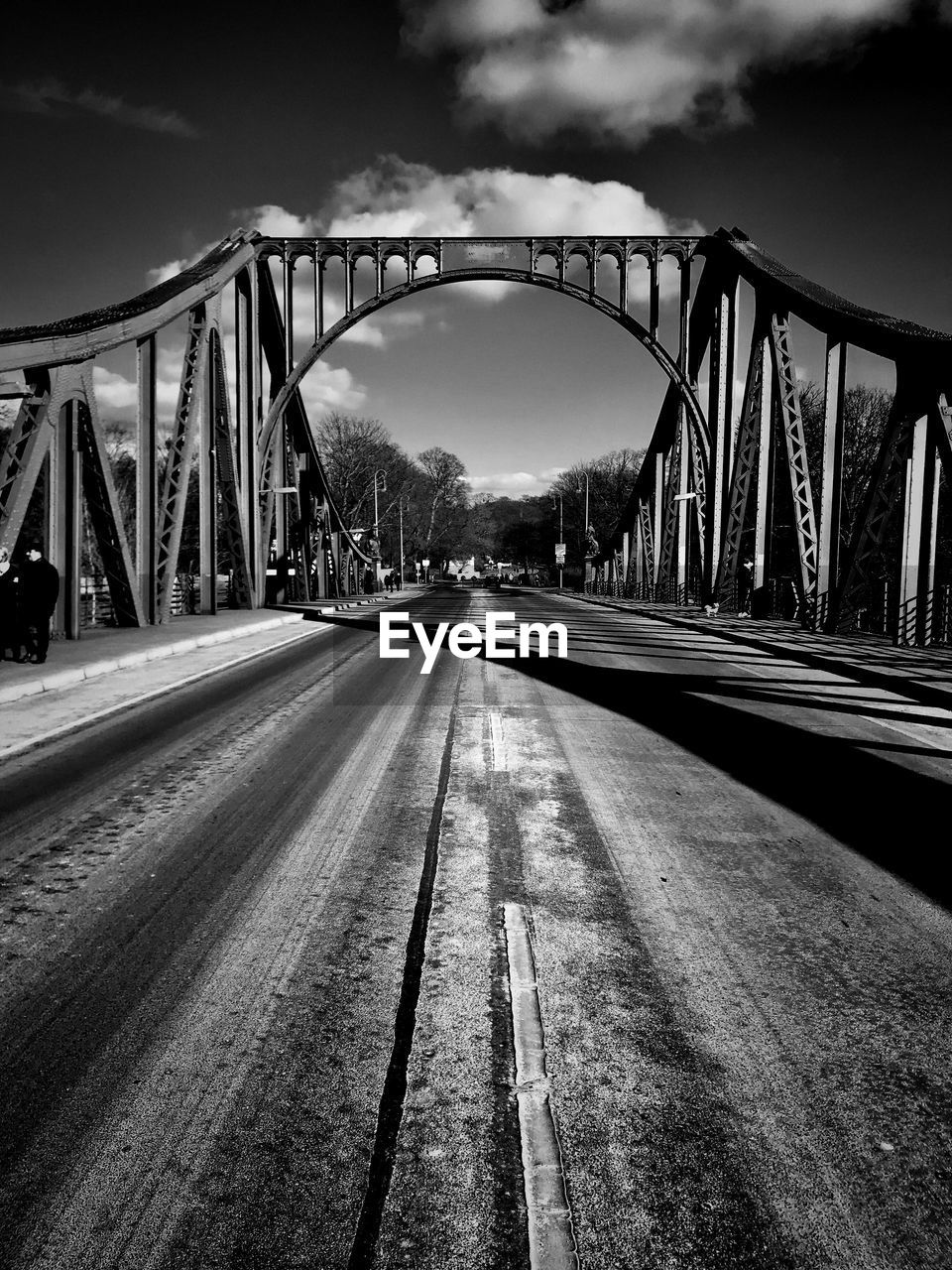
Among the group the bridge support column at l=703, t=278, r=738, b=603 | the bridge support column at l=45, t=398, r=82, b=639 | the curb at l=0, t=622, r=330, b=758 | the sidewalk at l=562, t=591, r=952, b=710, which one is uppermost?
the bridge support column at l=703, t=278, r=738, b=603

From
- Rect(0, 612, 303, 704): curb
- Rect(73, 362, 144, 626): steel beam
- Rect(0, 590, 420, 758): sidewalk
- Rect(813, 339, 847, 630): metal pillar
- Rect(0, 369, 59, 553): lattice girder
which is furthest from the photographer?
Rect(813, 339, 847, 630): metal pillar

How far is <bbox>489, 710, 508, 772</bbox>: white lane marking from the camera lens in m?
6.76

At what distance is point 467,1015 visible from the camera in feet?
9.84

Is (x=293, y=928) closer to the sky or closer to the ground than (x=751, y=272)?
closer to the ground

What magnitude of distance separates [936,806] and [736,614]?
21.9 meters

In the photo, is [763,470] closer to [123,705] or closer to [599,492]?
[123,705]

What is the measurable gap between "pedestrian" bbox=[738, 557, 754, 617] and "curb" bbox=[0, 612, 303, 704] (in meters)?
14.1

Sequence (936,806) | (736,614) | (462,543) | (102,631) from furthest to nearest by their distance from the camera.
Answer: (462,543) < (736,614) < (102,631) < (936,806)

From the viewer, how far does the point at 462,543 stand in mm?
97938

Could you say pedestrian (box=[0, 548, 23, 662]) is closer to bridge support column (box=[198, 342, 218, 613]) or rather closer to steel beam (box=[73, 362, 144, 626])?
steel beam (box=[73, 362, 144, 626])

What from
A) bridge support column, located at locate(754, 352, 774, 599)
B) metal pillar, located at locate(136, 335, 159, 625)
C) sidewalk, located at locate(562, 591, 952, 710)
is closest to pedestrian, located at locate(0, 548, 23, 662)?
A: metal pillar, located at locate(136, 335, 159, 625)

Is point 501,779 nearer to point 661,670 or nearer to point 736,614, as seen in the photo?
point 661,670

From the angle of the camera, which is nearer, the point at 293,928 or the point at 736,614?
the point at 293,928

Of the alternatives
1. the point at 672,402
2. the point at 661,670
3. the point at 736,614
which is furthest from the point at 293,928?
the point at 672,402
